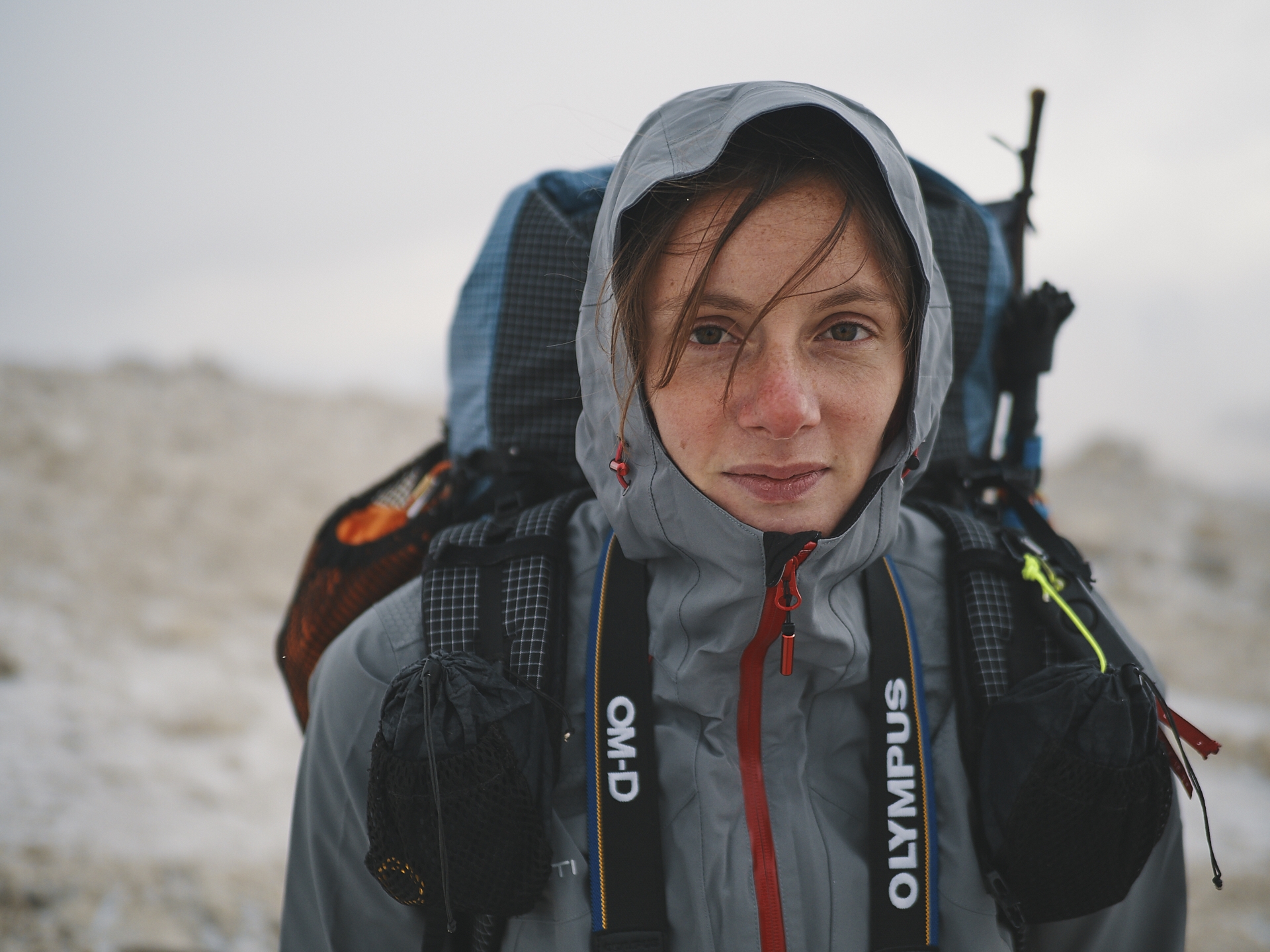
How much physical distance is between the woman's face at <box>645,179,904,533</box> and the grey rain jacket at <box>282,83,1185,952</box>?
0.16 feet

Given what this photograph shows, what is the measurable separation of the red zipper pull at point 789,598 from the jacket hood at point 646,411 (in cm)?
4

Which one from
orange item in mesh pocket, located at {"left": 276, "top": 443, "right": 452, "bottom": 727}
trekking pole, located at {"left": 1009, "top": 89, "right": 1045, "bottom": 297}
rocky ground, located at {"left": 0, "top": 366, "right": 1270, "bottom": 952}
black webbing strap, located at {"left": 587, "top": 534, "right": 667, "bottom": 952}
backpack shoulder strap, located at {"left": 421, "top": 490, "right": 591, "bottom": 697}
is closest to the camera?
black webbing strap, located at {"left": 587, "top": 534, "right": 667, "bottom": 952}

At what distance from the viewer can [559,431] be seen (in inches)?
71.6

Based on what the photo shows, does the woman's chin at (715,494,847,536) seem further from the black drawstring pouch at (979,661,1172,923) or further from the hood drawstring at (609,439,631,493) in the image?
the black drawstring pouch at (979,661,1172,923)

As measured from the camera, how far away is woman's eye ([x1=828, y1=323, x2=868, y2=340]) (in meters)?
1.31

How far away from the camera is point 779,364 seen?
1251mm

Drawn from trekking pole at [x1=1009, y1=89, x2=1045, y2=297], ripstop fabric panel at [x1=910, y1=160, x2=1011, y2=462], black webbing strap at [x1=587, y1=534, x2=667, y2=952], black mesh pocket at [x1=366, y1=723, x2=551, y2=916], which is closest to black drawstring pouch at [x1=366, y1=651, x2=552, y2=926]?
black mesh pocket at [x1=366, y1=723, x2=551, y2=916]

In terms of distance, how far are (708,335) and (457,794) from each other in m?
0.76

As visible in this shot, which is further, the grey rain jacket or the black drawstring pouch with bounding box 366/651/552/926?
the grey rain jacket

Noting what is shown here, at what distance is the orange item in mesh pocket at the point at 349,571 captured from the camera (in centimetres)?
176

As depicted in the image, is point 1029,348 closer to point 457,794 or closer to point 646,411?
point 646,411

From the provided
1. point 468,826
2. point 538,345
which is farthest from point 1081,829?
point 538,345

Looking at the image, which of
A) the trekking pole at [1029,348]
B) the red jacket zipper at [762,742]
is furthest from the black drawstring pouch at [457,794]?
the trekking pole at [1029,348]

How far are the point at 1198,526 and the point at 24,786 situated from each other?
876cm
